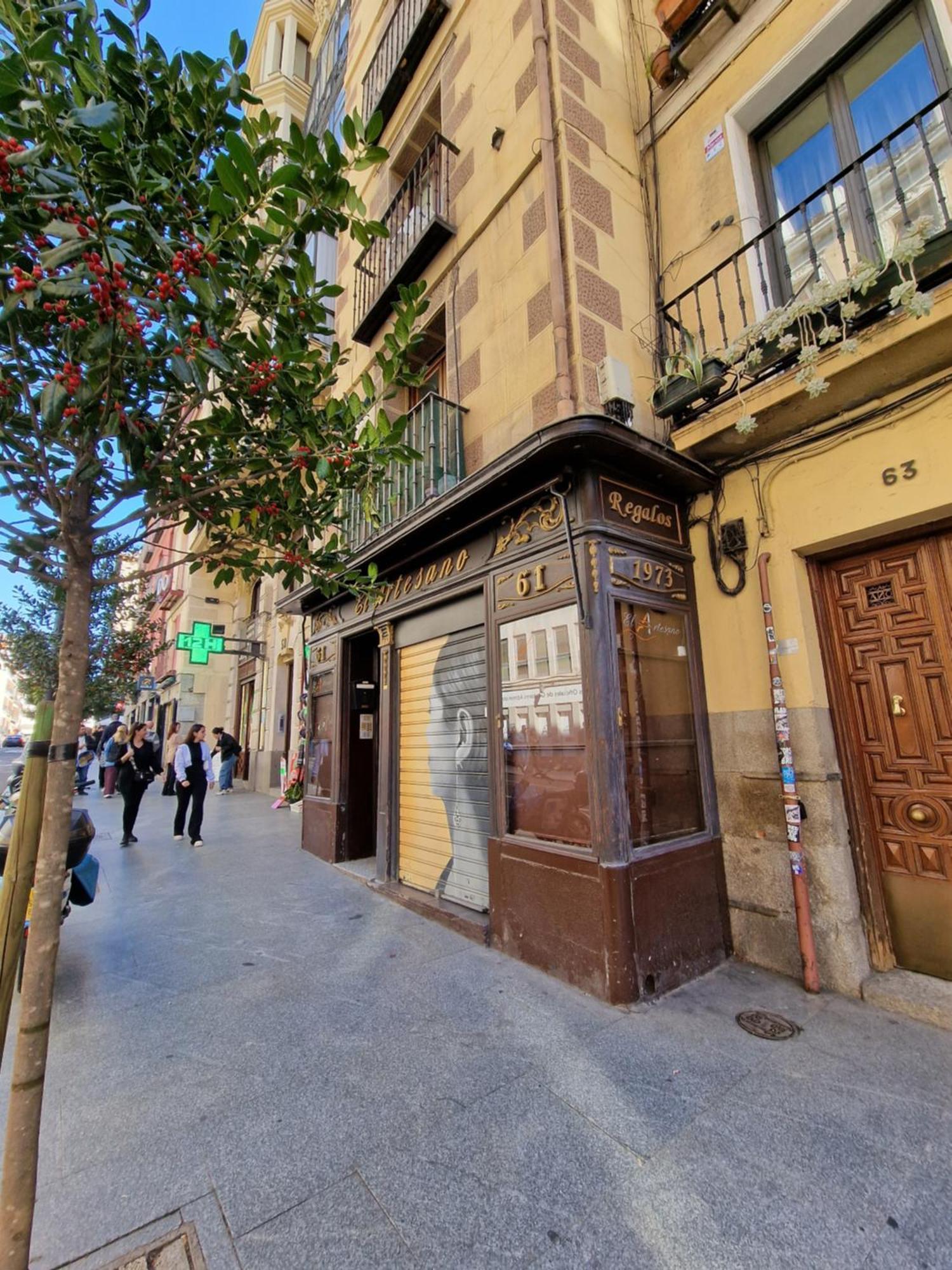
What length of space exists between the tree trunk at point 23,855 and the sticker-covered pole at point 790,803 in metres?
4.29

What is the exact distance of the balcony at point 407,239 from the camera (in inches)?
256

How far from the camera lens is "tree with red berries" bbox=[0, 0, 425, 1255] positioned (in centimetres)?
166

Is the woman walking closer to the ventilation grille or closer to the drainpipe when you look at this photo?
the drainpipe

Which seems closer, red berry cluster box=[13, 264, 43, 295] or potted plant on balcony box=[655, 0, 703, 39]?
red berry cluster box=[13, 264, 43, 295]

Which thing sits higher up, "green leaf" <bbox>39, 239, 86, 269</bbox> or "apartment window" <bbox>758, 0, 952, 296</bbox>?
"apartment window" <bbox>758, 0, 952, 296</bbox>

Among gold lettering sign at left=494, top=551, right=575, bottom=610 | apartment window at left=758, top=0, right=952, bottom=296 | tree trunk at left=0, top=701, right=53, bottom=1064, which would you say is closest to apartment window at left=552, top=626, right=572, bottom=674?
gold lettering sign at left=494, top=551, right=575, bottom=610

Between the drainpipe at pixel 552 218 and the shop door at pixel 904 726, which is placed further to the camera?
the drainpipe at pixel 552 218

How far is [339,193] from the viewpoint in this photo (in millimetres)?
2141

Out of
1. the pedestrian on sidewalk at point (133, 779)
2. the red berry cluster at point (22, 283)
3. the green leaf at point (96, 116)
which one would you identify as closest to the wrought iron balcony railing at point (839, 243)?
the green leaf at point (96, 116)

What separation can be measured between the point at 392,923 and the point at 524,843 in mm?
1766

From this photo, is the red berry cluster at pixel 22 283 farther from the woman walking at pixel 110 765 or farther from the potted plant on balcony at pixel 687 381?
the woman walking at pixel 110 765

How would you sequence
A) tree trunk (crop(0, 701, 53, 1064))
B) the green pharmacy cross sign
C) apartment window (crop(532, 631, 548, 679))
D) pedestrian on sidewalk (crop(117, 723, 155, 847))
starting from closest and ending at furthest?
tree trunk (crop(0, 701, 53, 1064)) < apartment window (crop(532, 631, 548, 679)) < pedestrian on sidewalk (crop(117, 723, 155, 847)) < the green pharmacy cross sign

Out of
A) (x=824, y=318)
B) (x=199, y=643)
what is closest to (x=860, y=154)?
(x=824, y=318)

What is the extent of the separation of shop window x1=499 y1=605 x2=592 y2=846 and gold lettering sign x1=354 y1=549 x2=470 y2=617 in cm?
101
